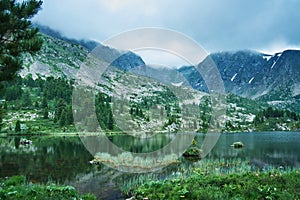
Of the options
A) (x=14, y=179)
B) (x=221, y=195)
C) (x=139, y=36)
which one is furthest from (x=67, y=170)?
(x=221, y=195)

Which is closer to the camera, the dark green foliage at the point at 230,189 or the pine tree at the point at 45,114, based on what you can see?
the dark green foliage at the point at 230,189

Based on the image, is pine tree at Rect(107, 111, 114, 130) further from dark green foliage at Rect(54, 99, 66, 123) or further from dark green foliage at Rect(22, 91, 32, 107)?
dark green foliage at Rect(22, 91, 32, 107)

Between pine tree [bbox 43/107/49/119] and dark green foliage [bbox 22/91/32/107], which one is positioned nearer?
pine tree [bbox 43/107/49/119]

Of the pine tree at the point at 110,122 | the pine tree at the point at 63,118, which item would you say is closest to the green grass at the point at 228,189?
the pine tree at the point at 63,118

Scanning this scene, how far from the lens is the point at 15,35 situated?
15.2 metres

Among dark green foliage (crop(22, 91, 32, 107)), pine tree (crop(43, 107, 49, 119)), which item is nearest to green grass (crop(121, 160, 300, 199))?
pine tree (crop(43, 107, 49, 119))

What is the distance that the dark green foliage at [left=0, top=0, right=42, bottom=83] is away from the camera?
14305 mm

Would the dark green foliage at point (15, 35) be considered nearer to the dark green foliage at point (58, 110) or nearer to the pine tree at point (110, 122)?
the pine tree at point (110, 122)

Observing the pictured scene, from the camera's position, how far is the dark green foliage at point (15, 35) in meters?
14.3

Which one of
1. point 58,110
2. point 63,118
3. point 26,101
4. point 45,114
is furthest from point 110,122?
point 26,101

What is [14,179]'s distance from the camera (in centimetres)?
1941

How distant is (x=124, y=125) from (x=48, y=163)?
129 m

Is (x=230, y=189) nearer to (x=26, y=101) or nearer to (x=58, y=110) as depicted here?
(x=58, y=110)

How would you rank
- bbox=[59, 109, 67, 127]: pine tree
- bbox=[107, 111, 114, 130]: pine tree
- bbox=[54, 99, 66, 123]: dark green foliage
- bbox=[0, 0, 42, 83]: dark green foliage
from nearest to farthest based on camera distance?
bbox=[0, 0, 42, 83]: dark green foliage
bbox=[59, 109, 67, 127]: pine tree
bbox=[54, 99, 66, 123]: dark green foliage
bbox=[107, 111, 114, 130]: pine tree
